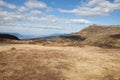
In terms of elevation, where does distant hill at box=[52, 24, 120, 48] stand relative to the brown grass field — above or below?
above

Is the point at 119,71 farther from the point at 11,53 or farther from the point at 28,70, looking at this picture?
the point at 11,53

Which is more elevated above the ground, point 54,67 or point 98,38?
point 98,38

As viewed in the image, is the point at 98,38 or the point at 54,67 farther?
the point at 98,38

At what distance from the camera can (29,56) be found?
63.7 feet

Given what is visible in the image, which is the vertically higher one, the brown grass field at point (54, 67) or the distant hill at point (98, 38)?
the distant hill at point (98, 38)

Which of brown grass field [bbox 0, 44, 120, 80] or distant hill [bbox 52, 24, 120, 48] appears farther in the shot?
distant hill [bbox 52, 24, 120, 48]

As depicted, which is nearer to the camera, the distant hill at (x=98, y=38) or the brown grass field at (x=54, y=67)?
the brown grass field at (x=54, y=67)

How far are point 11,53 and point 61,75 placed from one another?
8277 mm

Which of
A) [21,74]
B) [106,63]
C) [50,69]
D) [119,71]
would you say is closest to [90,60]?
[106,63]

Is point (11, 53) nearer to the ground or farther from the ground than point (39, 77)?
farther from the ground

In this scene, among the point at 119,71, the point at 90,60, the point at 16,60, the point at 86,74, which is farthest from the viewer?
the point at 90,60

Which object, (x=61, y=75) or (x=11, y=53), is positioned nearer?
(x=61, y=75)

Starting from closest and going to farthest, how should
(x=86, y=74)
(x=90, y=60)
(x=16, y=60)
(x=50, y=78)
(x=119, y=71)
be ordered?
(x=50, y=78)
(x=86, y=74)
(x=119, y=71)
(x=16, y=60)
(x=90, y=60)

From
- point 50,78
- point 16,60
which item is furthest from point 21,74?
point 16,60
